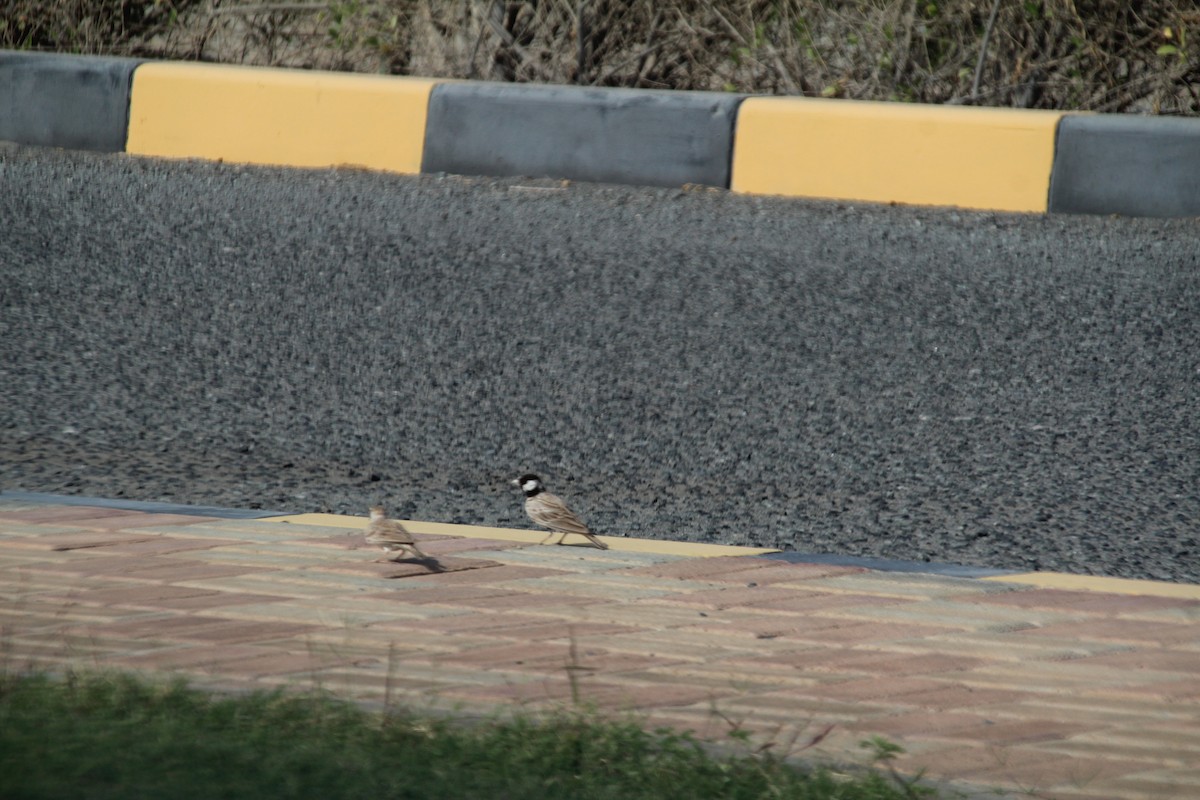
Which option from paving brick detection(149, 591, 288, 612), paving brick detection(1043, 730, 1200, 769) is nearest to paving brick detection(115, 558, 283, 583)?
paving brick detection(149, 591, 288, 612)

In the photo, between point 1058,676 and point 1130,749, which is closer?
point 1130,749

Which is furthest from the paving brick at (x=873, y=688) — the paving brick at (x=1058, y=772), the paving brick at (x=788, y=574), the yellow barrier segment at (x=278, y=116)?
the yellow barrier segment at (x=278, y=116)

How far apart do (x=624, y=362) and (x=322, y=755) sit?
144 inches

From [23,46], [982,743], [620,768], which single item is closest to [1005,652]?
[982,743]

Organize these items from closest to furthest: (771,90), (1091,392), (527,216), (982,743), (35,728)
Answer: (35,728) → (982,743) → (1091,392) → (527,216) → (771,90)

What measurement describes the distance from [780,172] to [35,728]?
6437 mm

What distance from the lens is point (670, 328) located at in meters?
6.44

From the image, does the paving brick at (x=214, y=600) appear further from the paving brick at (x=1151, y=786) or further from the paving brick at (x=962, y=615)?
the paving brick at (x=1151, y=786)

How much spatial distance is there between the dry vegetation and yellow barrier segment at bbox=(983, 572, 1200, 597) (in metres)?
5.99

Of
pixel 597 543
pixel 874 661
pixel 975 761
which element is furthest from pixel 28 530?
pixel 975 761

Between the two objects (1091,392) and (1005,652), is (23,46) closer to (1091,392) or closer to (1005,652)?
(1091,392)

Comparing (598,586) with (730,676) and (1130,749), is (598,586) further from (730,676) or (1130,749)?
(1130,749)

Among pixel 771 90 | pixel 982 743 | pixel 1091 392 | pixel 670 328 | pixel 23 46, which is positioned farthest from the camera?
pixel 23 46

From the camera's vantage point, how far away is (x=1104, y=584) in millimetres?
3965
